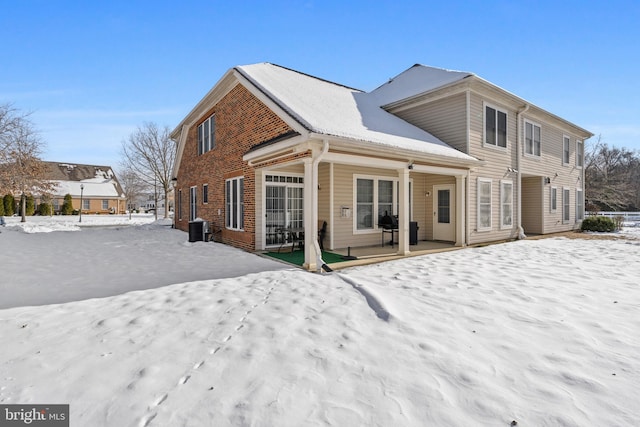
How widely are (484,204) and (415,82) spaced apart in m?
5.70

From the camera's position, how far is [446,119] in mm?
11477

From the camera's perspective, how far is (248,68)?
10633 mm

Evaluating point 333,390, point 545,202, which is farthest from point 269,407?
point 545,202

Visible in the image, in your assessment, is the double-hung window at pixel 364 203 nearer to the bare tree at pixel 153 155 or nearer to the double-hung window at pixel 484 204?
the double-hung window at pixel 484 204

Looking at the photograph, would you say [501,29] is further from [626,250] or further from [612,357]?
[612,357]

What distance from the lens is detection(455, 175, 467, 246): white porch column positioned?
1055 centimetres

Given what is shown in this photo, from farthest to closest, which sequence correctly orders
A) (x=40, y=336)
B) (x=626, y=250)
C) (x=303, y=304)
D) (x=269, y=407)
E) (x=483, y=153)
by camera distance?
(x=483, y=153) < (x=626, y=250) < (x=303, y=304) < (x=40, y=336) < (x=269, y=407)

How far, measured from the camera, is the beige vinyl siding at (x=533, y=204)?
14.7 m

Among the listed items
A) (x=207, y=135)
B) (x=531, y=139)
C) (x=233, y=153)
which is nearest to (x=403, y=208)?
(x=233, y=153)

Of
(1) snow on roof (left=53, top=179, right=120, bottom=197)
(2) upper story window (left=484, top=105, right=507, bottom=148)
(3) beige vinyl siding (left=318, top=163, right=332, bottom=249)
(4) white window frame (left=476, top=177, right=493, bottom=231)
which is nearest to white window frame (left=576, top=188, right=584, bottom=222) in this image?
(2) upper story window (left=484, top=105, right=507, bottom=148)

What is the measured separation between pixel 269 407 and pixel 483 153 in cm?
1157

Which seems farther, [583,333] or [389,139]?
[389,139]

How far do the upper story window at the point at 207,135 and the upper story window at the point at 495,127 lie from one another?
10549 millimetres

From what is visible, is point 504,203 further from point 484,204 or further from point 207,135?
point 207,135
